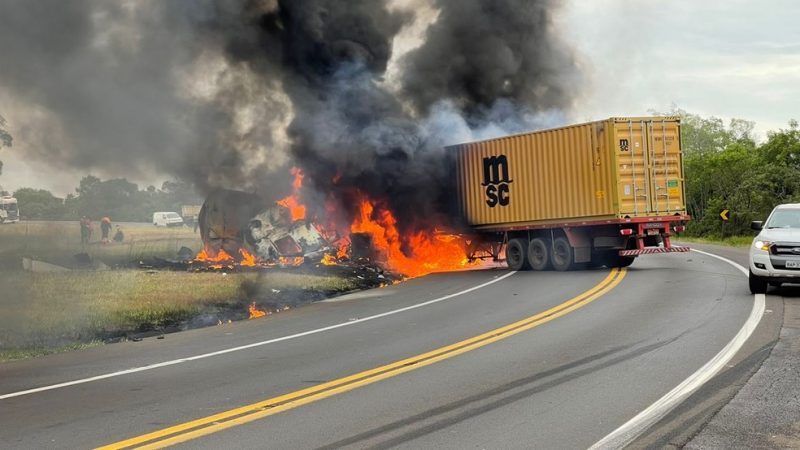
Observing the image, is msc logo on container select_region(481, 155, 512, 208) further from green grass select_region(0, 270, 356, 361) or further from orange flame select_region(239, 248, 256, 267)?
orange flame select_region(239, 248, 256, 267)

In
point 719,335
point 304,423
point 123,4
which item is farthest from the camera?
point 123,4

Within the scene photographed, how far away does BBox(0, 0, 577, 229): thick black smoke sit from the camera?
21.7 meters

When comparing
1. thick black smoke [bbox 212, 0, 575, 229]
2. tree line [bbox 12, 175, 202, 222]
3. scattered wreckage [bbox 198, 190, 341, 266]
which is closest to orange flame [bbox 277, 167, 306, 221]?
scattered wreckage [bbox 198, 190, 341, 266]

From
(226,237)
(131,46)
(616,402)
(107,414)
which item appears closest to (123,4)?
(131,46)

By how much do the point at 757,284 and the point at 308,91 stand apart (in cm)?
1730

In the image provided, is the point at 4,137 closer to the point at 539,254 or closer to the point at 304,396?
the point at 304,396

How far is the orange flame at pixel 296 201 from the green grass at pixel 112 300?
200 inches

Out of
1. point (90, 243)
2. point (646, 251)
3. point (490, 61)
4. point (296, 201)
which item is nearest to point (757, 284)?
point (646, 251)

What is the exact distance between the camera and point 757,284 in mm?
15062

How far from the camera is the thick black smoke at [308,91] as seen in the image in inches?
854

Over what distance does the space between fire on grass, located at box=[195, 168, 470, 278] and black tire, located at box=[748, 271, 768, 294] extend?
38.3ft

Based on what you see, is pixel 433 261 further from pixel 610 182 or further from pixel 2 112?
pixel 2 112

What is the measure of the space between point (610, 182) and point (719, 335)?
1181 cm

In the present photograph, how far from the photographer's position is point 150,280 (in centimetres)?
1986
